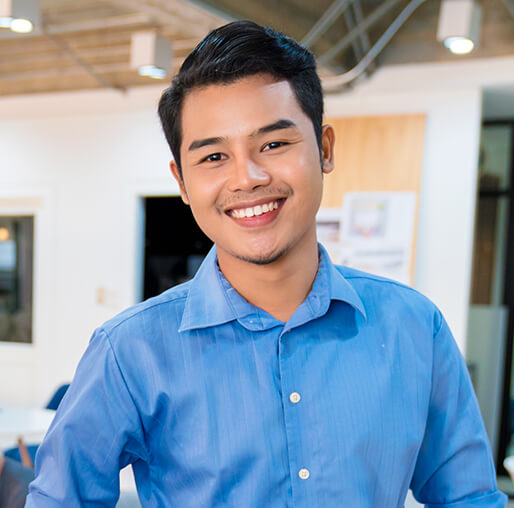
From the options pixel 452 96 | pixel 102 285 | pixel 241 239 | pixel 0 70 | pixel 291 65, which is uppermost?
pixel 0 70

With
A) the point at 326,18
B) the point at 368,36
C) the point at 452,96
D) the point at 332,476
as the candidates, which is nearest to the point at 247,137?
the point at 332,476

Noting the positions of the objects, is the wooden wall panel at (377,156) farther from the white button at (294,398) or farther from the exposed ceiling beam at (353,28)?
the white button at (294,398)

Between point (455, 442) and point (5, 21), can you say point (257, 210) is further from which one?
point (5, 21)

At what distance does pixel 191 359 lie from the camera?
46.0 inches

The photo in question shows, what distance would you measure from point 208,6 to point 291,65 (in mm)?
2713

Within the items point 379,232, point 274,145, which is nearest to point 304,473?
point 274,145

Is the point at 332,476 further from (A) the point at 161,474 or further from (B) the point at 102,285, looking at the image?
(B) the point at 102,285

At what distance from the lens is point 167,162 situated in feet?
19.6

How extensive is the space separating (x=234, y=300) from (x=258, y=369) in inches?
5.5

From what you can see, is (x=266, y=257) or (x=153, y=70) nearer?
(x=266, y=257)

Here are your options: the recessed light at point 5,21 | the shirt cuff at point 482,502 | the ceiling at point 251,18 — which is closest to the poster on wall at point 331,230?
the ceiling at point 251,18

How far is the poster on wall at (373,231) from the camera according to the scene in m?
5.02

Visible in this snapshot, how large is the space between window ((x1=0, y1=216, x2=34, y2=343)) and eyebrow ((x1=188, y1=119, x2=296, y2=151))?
237 inches

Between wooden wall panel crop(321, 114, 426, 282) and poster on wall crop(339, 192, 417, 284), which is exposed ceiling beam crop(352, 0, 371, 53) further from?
poster on wall crop(339, 192, 417, 284)
